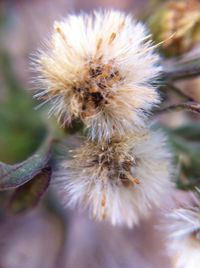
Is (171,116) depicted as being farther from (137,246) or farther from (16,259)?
(16,259)

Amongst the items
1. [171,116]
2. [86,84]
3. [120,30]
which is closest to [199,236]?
[86,84]

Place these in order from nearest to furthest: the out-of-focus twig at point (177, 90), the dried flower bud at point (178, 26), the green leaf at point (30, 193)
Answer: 1. the green leaf at point (30, 193)
2. the out-of-focus twig at point (177, 90)
3. the dried flower bud at point (178, 26)

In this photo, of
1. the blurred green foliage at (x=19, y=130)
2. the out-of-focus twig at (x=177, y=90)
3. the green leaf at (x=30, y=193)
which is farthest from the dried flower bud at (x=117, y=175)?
the blurred green foliage at (x=19, y=130)

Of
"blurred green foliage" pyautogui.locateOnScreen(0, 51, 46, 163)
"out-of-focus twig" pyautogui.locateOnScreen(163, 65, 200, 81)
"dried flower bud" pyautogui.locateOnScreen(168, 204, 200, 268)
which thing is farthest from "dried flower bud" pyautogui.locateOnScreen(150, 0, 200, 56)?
"blurred green foliage" pyautogui.locateOnScreen(0, 51, 46, 163)

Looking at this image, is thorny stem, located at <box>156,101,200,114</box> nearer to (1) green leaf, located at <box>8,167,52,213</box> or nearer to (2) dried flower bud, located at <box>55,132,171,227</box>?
(2) dried flower bud, located at <box>55,132,171,227</box>

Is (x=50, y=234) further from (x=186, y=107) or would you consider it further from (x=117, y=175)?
(x=186, y=107)

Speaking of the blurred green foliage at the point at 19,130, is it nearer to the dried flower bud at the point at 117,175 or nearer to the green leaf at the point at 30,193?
the green leaf at the point at 30,193

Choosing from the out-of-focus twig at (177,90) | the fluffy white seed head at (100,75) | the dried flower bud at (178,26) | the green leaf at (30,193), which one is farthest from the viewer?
the dried flower bud at (178,26)
